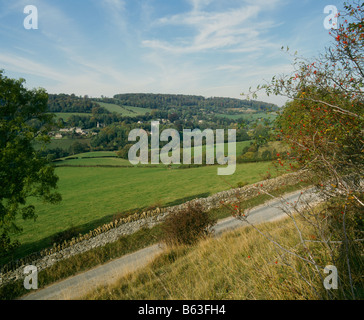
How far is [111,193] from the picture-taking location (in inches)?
1419

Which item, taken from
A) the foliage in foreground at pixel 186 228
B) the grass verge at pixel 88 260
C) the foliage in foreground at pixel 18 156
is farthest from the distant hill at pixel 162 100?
the foliage in foreground at pixel 186 228

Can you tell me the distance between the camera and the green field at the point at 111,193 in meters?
23.0

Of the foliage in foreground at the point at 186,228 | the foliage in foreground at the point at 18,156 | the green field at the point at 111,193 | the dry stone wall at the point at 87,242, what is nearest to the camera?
the foliage in foreground at the point at 186,228

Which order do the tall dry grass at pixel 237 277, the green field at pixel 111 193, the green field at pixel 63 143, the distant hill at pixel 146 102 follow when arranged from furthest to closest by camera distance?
the distant hill at pixel 146 102 < the green field at pixel 63 143 < the green field at pixel 111 193 < the tall dry grass at pixel 237 277

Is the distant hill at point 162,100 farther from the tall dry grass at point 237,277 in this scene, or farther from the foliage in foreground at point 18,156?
the tall dry grass at point 237,277

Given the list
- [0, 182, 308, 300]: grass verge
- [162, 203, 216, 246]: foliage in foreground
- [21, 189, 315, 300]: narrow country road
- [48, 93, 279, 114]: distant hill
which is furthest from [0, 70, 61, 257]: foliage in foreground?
[48, 93, 279, 114]: distant hill

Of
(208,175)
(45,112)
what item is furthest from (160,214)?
(208,175)

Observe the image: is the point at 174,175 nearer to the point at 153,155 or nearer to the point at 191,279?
the point at 153,155

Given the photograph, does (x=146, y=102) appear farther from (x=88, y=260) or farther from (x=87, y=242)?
(x=88, y=260)

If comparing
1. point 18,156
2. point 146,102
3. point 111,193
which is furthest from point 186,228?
point 146,102

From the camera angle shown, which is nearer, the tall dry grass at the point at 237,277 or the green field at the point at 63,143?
the tall dry grass at the point at 237,277

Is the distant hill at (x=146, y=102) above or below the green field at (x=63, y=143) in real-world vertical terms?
above

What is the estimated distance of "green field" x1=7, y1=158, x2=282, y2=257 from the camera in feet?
75.5

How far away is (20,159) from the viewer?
13.9m
